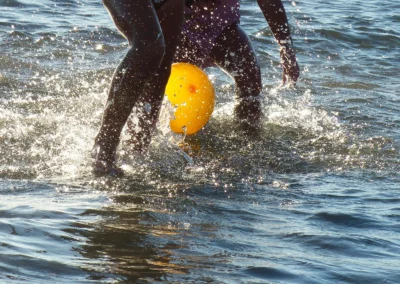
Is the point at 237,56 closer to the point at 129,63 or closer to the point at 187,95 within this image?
the point at 187,95

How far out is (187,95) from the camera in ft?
19.5

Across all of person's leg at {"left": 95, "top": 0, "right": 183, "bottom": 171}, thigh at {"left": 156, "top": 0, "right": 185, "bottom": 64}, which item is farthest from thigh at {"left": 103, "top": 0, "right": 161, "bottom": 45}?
thigh at {"left": 156, "top": 0, "right": 185, "bottom": 64}

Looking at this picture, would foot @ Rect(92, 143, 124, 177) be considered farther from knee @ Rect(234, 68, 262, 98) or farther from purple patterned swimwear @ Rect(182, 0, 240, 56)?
knee @ Rect(234, 68, 262, 98)

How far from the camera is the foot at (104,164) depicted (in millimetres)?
4996

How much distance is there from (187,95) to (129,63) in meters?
1.10

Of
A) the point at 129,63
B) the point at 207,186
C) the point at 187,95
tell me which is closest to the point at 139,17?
the point at 129,63

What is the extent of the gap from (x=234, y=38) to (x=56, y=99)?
1898 mm

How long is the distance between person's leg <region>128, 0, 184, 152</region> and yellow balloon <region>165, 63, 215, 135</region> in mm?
322

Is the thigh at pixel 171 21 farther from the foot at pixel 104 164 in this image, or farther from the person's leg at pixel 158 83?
the foot at pixel 104 164

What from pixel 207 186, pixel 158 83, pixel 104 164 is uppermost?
pixel 158 83

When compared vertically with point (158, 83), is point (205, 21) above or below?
above

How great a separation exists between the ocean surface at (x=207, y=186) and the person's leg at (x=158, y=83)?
0.13 m

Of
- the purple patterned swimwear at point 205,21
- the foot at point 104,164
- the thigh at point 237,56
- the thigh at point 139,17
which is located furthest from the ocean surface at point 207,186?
the thigh at point 139,17

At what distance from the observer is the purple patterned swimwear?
20.0ft
